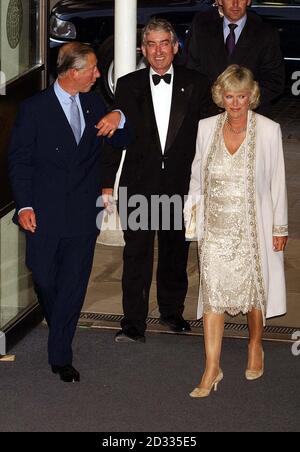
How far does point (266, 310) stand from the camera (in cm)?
827

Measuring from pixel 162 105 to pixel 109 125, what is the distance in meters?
0.90

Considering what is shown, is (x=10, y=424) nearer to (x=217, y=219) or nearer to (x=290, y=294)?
(x=217, y=219)

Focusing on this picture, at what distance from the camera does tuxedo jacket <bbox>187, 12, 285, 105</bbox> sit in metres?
9.69

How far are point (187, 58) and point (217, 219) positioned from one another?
2282mm

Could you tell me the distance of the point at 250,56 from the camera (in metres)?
9.73

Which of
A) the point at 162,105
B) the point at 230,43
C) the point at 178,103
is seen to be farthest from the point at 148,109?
the point at 230,43

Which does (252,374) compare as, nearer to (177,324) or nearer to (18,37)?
(177,324)

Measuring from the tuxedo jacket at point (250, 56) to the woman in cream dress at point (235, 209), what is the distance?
5.30ft

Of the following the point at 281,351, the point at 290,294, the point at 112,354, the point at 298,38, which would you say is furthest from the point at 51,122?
the point at 298,38

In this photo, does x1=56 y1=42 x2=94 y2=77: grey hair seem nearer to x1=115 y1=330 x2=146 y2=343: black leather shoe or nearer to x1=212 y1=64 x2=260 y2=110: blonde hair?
x1=212 y1=64 x2=260 y2=110: blonde hair

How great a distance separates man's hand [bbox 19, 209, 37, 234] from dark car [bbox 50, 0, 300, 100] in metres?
9.07
